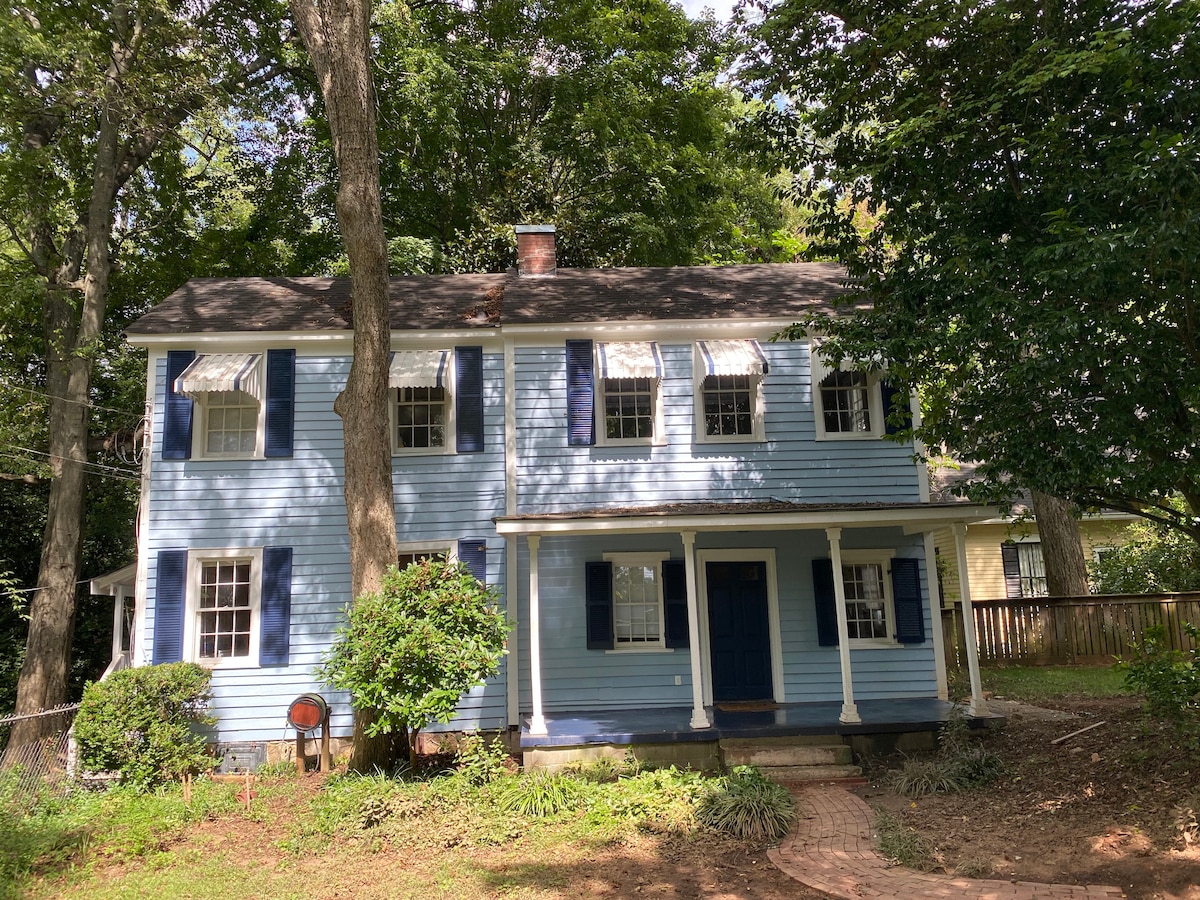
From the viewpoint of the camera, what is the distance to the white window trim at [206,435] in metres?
12.4

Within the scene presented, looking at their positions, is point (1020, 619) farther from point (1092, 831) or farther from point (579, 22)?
point (579, 22)

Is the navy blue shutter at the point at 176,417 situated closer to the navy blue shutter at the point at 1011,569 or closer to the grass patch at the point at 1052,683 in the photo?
the grass patch at the point at 1052,683

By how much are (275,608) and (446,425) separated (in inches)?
→ 137

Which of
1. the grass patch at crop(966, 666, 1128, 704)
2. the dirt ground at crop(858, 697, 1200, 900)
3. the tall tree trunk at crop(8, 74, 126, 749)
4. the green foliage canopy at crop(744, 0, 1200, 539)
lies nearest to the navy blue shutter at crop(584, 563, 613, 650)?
the dirt ground at crop(858, 697, 1200, 900)

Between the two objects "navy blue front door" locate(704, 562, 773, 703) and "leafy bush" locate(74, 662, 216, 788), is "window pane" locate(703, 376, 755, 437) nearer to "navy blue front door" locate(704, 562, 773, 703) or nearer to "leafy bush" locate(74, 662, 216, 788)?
"navy blue front door" locate(704, 562, 773, 703)

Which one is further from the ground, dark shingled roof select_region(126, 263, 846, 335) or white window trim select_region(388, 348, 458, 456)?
dark shingled roof select_region(126, 263, 846, 335)

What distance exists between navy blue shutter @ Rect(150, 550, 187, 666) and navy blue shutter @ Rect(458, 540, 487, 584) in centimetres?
387

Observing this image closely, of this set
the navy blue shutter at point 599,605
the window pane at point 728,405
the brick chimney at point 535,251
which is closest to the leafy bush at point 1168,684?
the window pane at point 728,405

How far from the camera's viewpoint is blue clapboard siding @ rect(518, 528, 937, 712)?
11859 mm

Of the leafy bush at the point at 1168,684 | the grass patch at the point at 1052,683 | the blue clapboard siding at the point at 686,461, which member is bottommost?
the grass patch at the point at 1052,683

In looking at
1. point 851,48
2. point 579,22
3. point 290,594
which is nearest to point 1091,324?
point 851,48

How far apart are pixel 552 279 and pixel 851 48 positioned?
249 inches

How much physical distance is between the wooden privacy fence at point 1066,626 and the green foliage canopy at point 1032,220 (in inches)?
312

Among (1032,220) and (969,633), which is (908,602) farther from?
(1032,220)
